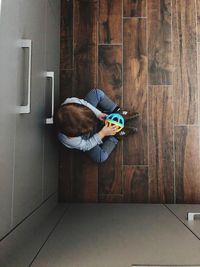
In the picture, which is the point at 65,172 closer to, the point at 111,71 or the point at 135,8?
the point at 111,71

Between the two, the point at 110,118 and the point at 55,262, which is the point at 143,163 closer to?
the point at 110,118

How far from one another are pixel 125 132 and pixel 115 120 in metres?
0.16

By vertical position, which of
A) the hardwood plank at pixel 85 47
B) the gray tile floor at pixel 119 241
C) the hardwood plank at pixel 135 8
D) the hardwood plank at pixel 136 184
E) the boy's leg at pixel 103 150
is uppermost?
the hardwood plank at pixel 135 8

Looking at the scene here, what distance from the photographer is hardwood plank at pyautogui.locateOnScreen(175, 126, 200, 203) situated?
180 centimetres

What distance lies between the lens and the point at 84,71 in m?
1.89

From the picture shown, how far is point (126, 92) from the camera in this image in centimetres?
187

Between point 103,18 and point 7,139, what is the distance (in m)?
1.32

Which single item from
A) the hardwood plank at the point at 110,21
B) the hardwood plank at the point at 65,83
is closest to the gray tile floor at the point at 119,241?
the hardwood plank at the point at 65,83

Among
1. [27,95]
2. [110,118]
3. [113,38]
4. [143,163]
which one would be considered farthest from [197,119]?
[27,95]

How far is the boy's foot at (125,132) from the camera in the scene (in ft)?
5.87

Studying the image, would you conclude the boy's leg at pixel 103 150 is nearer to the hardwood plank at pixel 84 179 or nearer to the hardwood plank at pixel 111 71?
the hardwood plank at pixel 84 179

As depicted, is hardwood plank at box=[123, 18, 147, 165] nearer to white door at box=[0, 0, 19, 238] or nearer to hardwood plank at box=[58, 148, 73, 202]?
hardwood plank at box=[58, 148, 73, 202]

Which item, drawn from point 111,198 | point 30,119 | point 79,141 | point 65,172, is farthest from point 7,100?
point 111,198

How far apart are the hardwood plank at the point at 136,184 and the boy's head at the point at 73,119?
47 cm
